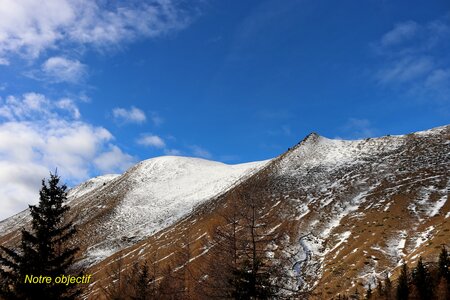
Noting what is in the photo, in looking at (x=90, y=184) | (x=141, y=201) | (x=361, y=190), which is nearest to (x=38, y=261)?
(x=361, y=190)

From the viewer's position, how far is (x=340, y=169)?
3250 inches

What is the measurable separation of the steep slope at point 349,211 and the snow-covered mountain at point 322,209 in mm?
159

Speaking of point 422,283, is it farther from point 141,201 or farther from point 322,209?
point 141,201

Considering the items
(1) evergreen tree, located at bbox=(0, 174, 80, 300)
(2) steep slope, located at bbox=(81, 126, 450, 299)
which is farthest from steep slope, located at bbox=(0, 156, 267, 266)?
(1) evergreen tree, located at bbox=(0, 174, 80, 300)

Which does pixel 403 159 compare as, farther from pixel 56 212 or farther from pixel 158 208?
pixel 56 212

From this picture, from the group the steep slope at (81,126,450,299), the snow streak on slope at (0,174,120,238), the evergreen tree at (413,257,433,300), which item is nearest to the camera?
the evergreen tree at (413,257,433,300)

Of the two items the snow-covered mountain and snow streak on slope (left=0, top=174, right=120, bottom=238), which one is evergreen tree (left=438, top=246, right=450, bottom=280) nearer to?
the snow-covered mountain

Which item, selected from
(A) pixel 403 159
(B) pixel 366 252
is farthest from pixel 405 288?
(A) pixel 403 159

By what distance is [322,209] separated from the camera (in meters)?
67.2

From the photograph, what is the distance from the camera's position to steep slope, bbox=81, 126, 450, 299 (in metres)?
47.8

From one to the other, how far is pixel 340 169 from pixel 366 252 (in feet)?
114

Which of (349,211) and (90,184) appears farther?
(90,184)

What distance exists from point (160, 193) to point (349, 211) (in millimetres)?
63980

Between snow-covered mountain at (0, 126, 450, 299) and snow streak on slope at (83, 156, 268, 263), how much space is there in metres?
0.47
